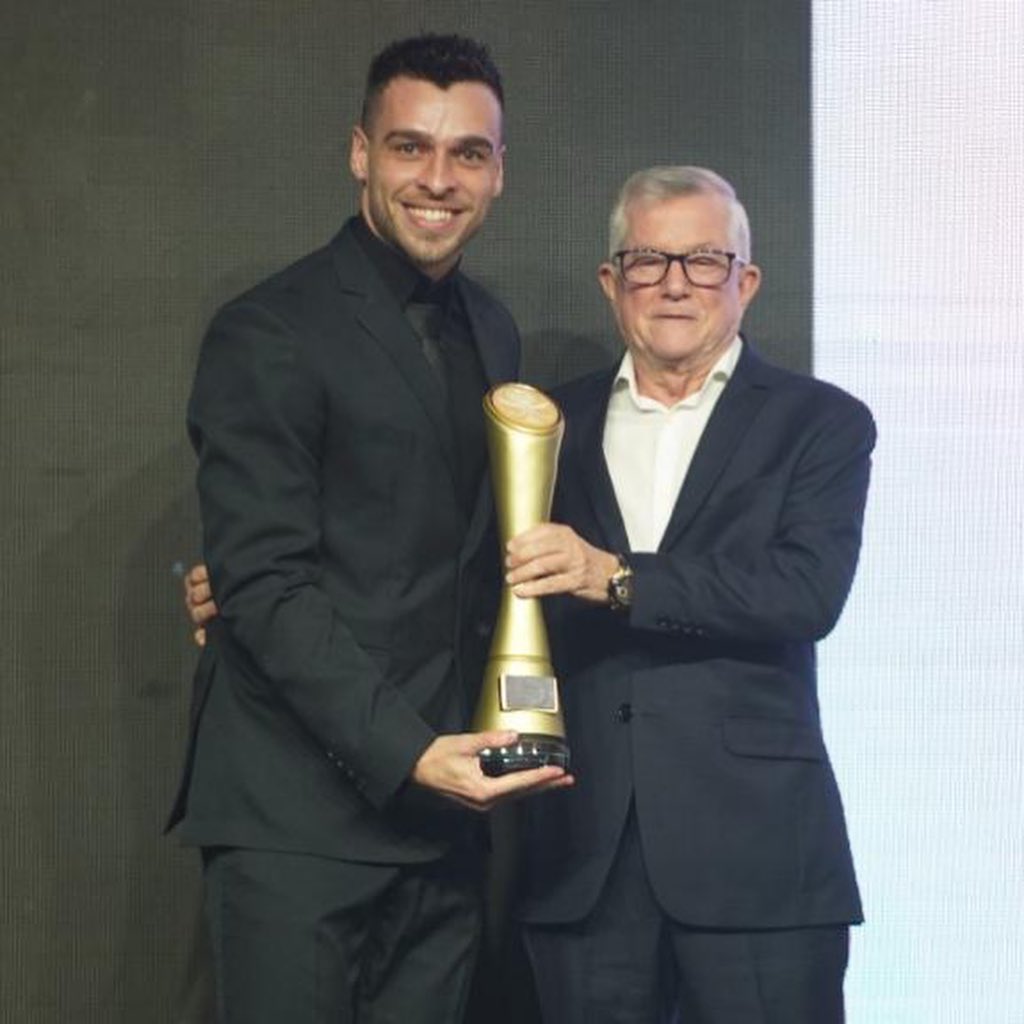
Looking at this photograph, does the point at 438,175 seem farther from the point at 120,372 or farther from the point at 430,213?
the point at 120,372

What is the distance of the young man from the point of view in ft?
7.69

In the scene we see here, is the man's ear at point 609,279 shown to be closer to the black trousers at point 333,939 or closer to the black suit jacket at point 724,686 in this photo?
the black suit jacket at point 724,686

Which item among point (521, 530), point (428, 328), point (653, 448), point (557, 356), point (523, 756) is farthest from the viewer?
point (557, 356)

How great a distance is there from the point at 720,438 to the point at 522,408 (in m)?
0.28

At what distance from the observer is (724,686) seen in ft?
8.50

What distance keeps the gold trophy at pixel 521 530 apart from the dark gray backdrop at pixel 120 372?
77 cm

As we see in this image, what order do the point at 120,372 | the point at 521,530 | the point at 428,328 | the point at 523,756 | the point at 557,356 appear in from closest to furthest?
the point at 523,756
the point at 521,530
the point at 428,328
the point at 120,372
the point at 557,356

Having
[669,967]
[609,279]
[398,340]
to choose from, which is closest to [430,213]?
[398,340]

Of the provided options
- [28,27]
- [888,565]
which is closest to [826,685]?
[888,565]

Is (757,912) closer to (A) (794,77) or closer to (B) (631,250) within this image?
(B) (631,250)

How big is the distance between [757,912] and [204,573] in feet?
2.46

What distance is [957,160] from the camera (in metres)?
3.20

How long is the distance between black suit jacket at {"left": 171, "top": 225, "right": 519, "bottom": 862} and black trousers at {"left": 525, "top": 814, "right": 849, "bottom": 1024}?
23cm

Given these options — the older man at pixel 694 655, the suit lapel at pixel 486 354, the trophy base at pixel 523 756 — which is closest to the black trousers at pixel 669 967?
the older man at pixel 694 655
